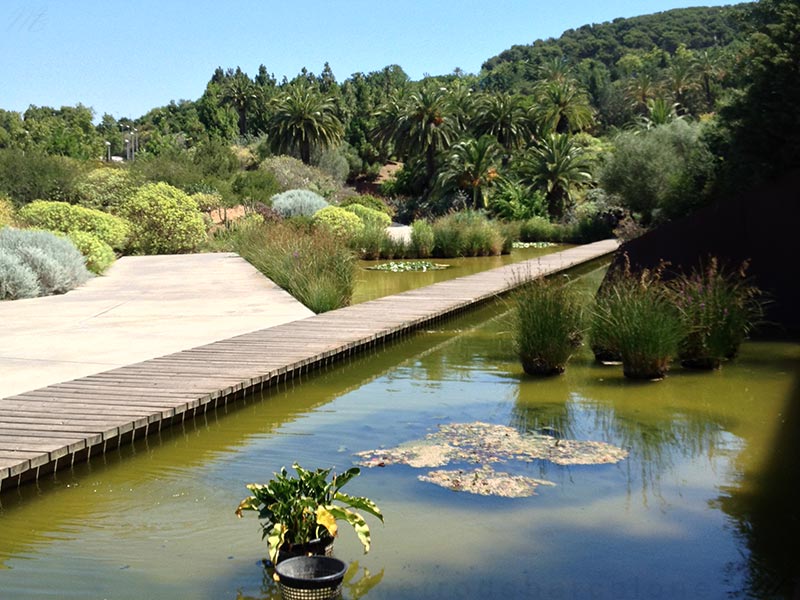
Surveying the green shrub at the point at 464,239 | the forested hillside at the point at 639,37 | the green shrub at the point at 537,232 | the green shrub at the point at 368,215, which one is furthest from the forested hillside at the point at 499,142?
the forested hillside at the point at 639,37

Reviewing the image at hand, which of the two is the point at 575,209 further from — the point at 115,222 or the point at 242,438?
the point at 242,438

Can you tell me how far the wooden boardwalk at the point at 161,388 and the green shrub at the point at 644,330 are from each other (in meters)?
2.62

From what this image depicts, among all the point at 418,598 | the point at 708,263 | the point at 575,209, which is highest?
the point at 575,209

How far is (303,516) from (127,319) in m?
7.41

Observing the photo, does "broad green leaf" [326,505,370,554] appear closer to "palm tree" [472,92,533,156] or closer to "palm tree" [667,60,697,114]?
"palm tree" [472,92,533,156]

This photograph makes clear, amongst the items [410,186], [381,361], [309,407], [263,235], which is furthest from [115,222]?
[410,186]

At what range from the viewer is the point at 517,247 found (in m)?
30.2

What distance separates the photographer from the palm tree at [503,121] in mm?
50500

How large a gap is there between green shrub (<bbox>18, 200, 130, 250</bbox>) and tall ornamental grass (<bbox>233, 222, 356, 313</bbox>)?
4963 mm

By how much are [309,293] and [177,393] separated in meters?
6.18

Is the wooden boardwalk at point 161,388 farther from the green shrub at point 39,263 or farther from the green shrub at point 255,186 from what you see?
the green shrub at point 255,186

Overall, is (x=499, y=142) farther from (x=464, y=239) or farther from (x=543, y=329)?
(x=543, y=329)

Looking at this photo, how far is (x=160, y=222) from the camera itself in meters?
22.3

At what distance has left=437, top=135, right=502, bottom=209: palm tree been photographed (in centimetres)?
4188
